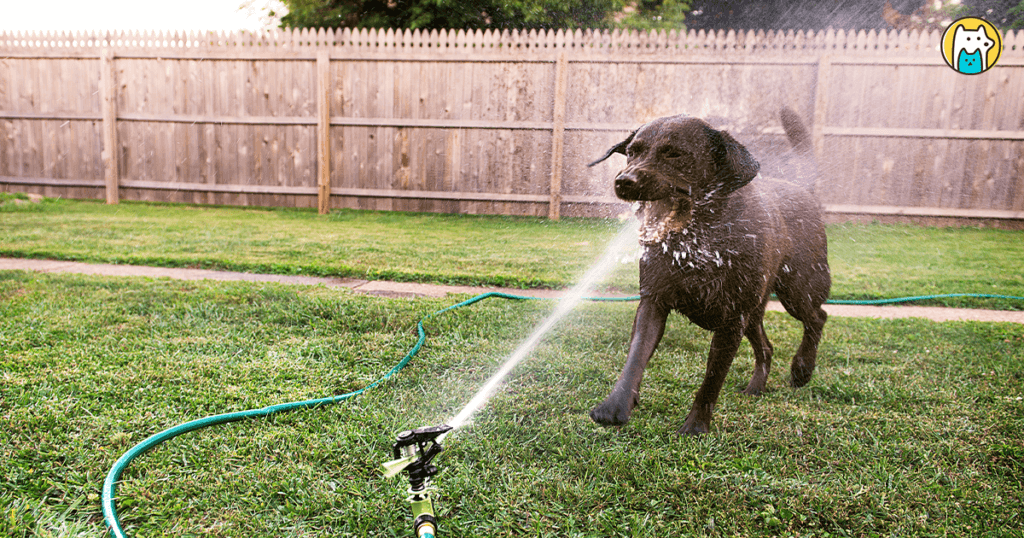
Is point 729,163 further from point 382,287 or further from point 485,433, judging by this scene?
point 382,287

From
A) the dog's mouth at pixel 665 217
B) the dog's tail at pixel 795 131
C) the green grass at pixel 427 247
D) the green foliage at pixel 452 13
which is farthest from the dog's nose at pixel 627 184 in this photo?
the green foliage at pixel 452 13

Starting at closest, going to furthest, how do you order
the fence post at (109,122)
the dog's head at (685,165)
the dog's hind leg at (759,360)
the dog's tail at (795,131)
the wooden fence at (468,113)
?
the dog's head at (685,165), the dog's hind leg at (759,360), the dog's tail at (795,131), the wooden fence at (468,113), the fence post at (109,122)

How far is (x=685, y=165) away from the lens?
2.02 meters

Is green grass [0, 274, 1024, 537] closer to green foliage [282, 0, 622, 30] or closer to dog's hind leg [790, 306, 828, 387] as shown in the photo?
dog's hind leg [790, 306, 828, 387]

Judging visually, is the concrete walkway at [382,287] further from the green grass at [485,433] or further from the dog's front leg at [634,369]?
the dog's front leg at [634,369]

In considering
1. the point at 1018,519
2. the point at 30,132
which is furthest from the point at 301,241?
the point at 30,132

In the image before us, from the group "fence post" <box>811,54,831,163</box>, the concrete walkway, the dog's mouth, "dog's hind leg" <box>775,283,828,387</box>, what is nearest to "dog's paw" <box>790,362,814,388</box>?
"dog's hind leg" <box>775,283,828,387</box>

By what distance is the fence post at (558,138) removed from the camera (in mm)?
8477

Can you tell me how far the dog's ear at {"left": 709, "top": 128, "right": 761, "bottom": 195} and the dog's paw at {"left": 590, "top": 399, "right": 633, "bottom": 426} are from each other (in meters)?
0.79

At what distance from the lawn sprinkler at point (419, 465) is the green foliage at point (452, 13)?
10598 millimetres

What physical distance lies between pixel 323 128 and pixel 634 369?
819cm

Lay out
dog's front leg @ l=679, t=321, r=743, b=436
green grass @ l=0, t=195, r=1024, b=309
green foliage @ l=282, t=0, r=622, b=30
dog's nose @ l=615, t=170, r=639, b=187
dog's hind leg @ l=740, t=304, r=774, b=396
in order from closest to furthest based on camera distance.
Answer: dog's nose @ l=615, t=170, r=639, b=187
dog's front leg @ l=679, t=321, r=743, b=436
dog's hind leg @ l=740, t=304, r=774, b=396
green grass @ l=0, t=195, r=1024, b=309
green foliage @ l=282, t=0, r=622, b=30

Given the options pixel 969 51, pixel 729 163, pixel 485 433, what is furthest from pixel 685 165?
pixel 969 51

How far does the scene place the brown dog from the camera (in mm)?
2006
